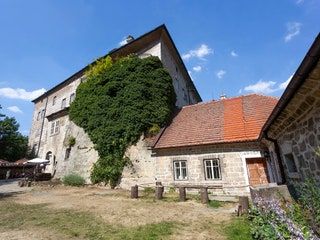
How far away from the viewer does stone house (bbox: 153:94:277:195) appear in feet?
43.9

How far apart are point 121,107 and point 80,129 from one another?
555 cm

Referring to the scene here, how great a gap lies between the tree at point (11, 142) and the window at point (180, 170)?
27703 mm

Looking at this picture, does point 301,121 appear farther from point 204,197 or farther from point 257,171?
point 257,171

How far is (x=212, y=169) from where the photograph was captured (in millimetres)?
14375

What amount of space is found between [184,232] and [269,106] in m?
11.5

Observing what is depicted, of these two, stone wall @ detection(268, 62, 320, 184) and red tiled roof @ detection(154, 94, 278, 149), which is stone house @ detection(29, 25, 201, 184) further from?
stone wall @ detection(268, 62, 320, 184)

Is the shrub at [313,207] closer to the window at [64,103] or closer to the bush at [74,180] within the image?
the bush at [74,180]

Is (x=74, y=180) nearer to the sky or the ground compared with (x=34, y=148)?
nearer to the ground

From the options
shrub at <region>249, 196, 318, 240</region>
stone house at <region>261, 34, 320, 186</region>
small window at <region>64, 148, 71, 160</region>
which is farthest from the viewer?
small window at <region>64, 148, 71, 160</region>

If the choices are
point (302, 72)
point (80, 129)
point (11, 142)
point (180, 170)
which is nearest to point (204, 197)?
point (180, 170)

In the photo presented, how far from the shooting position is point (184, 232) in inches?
280

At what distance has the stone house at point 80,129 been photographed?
62.8 feet

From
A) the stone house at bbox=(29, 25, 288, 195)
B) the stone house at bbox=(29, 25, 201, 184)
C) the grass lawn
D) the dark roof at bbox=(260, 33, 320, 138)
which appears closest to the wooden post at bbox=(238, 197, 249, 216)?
the grass lawn

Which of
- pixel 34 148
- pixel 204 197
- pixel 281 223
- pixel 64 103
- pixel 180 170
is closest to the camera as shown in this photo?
pixel 281 223
